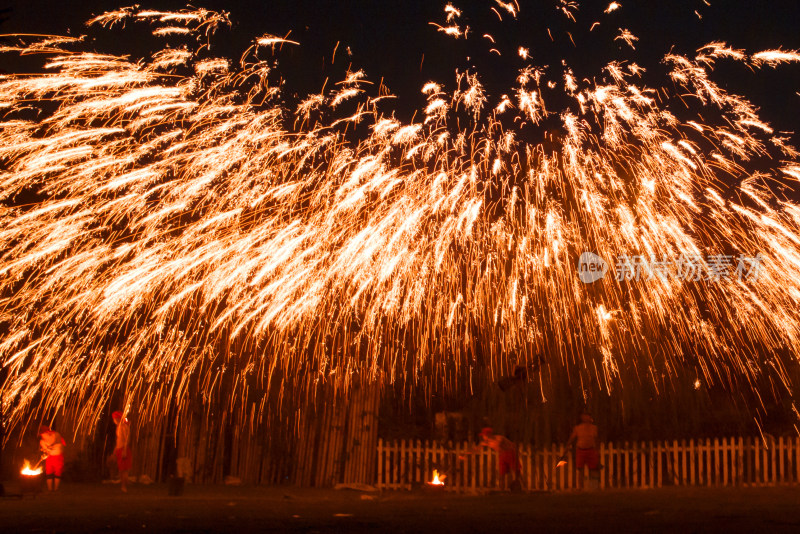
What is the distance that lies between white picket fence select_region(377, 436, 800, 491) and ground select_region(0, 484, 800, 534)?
225 centimetres

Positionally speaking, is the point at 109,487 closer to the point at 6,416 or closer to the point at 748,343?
the point at 6,416

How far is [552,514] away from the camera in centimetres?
977

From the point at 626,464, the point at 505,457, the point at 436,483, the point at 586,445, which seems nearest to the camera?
the point at 586,445

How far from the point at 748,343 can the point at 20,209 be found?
48.0ft

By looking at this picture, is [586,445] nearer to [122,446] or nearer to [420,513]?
[420,513]

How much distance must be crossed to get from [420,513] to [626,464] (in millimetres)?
7251

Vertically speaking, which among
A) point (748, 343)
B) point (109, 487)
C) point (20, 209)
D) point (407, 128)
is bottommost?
point (109, 487)

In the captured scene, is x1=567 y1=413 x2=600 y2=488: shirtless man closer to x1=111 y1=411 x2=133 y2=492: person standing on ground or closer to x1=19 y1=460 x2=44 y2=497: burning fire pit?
x1=111 y1=411 x2=133 y2=492: person standing on ground

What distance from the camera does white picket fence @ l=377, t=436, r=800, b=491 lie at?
1584 centimetres

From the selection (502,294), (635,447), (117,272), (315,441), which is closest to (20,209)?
(117,272)

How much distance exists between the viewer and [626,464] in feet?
53.3

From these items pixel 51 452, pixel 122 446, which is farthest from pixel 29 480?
pixel 122 446

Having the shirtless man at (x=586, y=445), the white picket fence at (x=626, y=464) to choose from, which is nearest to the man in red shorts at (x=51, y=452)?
the white picket fence at (x=626, y=464)

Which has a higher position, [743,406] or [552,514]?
[743,406]
